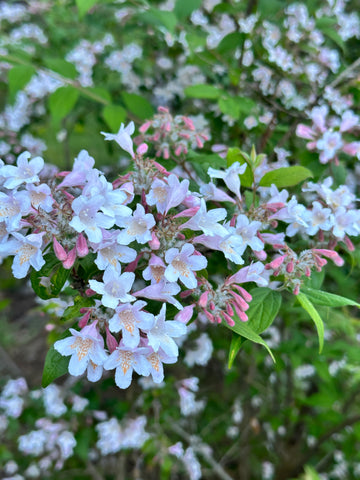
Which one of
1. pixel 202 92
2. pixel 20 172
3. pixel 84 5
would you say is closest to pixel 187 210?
pixel 20 172

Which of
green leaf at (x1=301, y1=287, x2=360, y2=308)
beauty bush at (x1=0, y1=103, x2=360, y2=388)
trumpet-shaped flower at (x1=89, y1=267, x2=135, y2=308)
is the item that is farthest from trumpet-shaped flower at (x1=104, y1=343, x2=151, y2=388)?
green leaf at (x1=301, y1=287, x2=360, y2=308)

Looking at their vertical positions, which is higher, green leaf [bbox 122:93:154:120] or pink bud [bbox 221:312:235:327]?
pink bud [bbox 221:312:235:327]

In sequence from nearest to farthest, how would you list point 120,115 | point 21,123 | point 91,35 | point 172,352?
point 172,352 < point 120,115 < point 21,123 < point 91,35

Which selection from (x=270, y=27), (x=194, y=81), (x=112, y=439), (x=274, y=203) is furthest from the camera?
(x=194, y=81)

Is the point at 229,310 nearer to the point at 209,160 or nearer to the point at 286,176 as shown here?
the point at 286,176

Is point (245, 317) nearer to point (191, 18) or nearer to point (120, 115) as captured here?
point (120, 115)

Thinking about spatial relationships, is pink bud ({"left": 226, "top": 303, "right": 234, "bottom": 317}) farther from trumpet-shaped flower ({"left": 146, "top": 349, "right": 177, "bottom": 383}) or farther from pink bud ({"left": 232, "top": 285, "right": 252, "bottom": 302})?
trumpet-shaped flower ({"left": 146, "top": 349, "right": 177, "bottom": 383})

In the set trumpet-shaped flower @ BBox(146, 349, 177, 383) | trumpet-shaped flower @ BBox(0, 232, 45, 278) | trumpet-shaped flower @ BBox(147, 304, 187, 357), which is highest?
trumpet-shaped flower @ BBox(147, 304, 187, 357)

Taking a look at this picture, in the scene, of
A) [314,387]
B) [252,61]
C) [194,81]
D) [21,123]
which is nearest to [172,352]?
[252,61]
